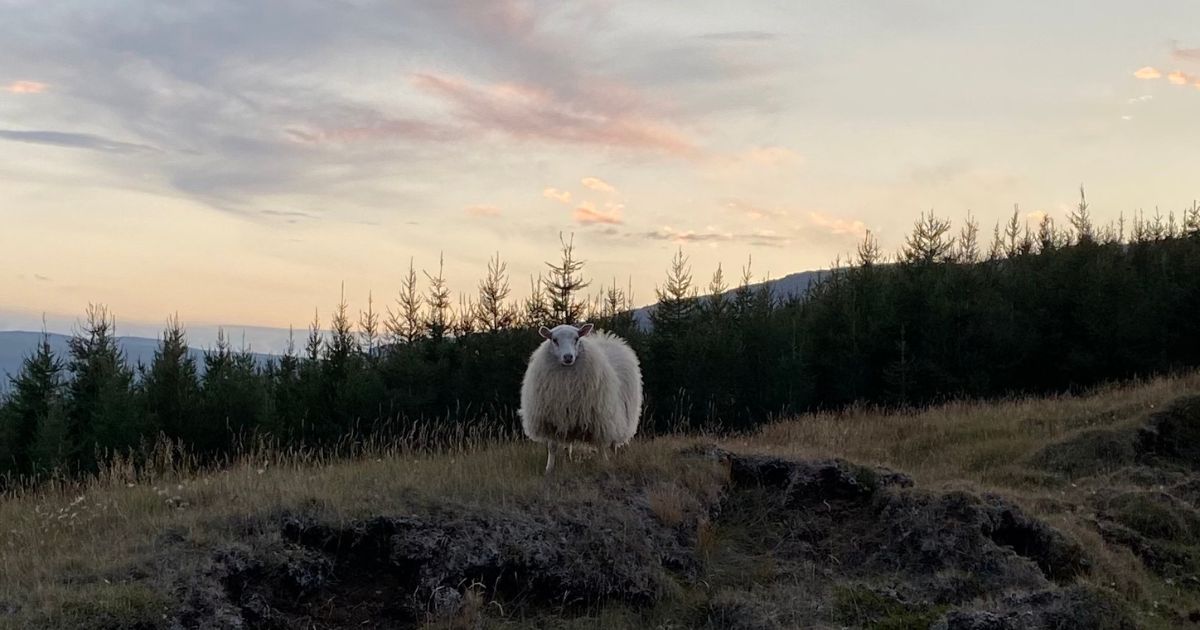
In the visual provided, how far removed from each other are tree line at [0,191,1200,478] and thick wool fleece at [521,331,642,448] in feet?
45.1

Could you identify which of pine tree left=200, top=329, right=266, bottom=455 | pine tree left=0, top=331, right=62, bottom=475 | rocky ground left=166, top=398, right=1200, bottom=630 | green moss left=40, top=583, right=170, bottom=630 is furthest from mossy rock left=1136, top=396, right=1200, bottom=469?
pine tree left=0, top=331, right=62, bottom=475

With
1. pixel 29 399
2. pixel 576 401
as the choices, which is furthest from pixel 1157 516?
pixel 29 399

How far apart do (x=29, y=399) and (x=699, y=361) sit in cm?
2127

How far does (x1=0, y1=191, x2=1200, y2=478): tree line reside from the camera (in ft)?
87.2

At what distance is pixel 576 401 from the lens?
11.4m

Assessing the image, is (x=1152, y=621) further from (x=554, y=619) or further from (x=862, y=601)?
(x=554, y=619)

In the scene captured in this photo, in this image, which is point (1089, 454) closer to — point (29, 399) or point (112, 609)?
point (112, 609)

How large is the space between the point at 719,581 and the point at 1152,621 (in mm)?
4002

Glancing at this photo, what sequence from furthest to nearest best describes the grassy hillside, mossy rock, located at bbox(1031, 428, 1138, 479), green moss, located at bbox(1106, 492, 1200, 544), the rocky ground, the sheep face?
mossy rock, located at bbox(1031, 428, 1138, 479) → the sheep face → green moss, located at bbox(1106, 492, 1200, 544) → the rocky ground → the grassy hillside

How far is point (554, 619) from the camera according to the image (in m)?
7.90

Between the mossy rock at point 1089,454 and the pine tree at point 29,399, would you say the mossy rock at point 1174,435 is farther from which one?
the pine tree at point 29,399

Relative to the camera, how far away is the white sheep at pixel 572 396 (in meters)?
11.4

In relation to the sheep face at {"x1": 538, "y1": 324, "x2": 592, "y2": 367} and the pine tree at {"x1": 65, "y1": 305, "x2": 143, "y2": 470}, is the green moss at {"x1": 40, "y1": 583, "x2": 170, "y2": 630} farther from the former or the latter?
the pine tree at {"x1": 65, "y1": 305, "x2": 143, "y2": 470}

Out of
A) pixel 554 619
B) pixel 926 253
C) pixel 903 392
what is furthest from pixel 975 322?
pixel 554 619
